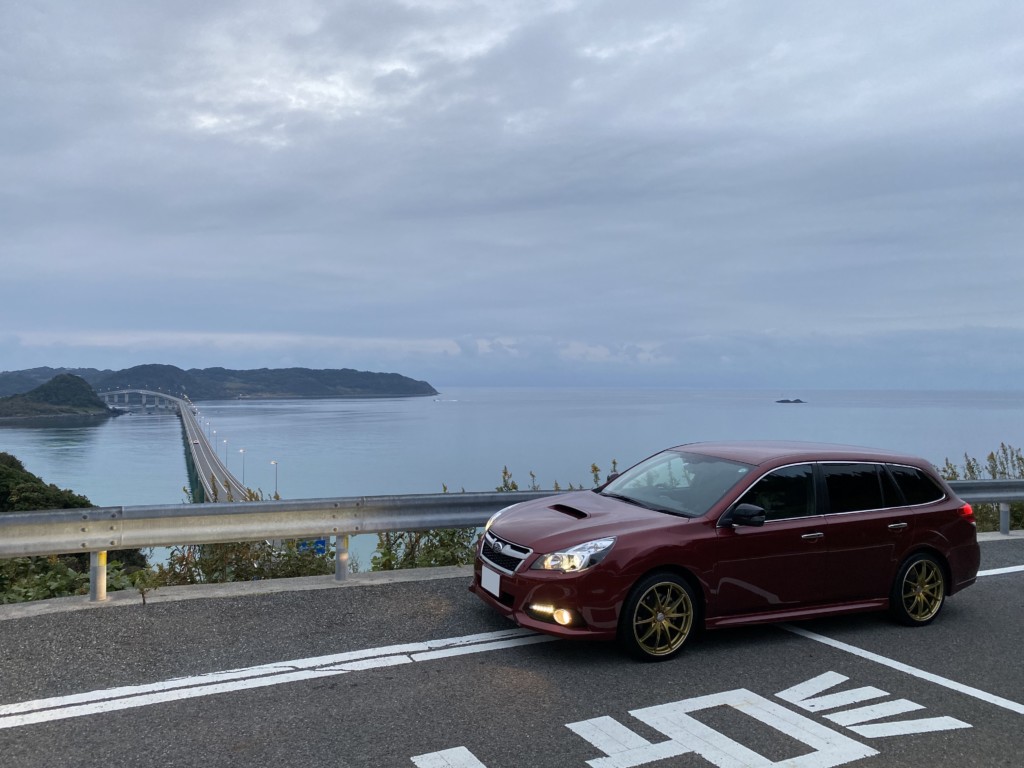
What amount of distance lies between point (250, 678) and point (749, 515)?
3.43 meters

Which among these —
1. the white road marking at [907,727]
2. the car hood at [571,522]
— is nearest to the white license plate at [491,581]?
the car hood at [571,522]

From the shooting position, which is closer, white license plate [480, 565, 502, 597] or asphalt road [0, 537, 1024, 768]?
asphalt road [0, 537, 1024, 768]

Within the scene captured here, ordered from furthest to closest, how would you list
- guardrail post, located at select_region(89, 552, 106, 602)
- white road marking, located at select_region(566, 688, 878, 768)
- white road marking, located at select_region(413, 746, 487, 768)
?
guardrail post, located at select_region(89, 552, 106, 602)
white road marking, located at select_region(566, 688, 878, 768)
white road marking, located at select_region(413, 746, 487, 768)

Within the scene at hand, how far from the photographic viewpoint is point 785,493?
19.9 feet

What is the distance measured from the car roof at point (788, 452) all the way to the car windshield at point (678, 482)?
0.40 feet

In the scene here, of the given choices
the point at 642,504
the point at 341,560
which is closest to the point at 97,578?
the point at 341,560

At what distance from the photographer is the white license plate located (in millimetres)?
5531

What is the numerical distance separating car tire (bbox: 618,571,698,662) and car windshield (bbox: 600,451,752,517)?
59 centimetres

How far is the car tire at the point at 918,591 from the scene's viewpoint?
635 cm

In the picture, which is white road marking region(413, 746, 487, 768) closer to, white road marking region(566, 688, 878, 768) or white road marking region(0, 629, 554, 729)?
white road marking region(566, 688, 878, 768)

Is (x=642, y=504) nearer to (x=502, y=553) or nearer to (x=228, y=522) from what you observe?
(x=502, y=553)

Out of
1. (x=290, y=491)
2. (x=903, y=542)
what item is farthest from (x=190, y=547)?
(x=290, y=491)

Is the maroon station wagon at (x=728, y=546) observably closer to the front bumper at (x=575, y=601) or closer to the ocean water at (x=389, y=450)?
the front bumper at (x=575, y=601)

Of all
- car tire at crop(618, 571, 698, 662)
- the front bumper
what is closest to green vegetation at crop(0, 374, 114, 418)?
the front bumper
